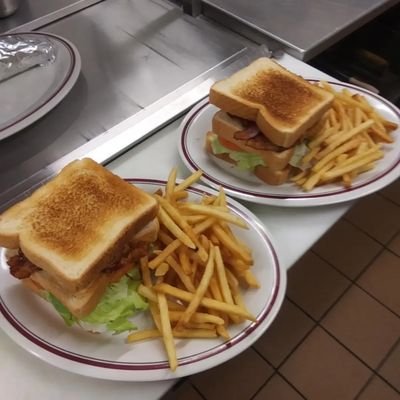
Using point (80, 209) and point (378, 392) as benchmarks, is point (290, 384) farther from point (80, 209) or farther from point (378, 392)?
point (80, 209)

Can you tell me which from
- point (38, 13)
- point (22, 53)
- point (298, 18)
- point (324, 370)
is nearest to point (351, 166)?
point (298, 18)

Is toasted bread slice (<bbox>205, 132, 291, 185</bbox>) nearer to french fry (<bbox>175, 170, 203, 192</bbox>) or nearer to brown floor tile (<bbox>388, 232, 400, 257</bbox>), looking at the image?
french fry (<bbox>175, 170, 203, 192</bbox>)

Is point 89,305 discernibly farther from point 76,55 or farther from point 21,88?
point 76,55

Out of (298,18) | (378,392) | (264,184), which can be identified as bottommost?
(378,392)

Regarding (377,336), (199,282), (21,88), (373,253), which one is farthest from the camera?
(373,253)

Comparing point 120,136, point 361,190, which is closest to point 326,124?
point 361,190

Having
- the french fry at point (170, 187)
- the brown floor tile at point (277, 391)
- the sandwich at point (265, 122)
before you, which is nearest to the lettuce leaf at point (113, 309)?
the french fry at point (170, 187)

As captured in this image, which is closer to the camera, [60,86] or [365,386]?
[60,86]
